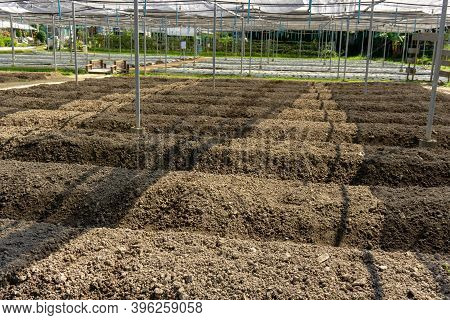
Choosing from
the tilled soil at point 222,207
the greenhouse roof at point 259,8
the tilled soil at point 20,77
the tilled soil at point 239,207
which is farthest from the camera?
the tilled soil at point 20,77

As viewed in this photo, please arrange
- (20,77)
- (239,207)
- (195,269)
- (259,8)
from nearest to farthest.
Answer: (195,269) → (239,207) → (259,8) → (20,77)

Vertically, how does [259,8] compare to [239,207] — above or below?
above

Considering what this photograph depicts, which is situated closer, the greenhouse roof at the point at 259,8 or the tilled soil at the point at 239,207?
the tilled soil at the point at 239,207

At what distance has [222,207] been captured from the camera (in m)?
4.72

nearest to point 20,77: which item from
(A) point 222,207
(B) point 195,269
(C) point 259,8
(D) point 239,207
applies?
(C) point 259,8

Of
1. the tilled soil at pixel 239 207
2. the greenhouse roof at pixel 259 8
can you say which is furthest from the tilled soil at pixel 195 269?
the greenhouse roof at pixel 259 8

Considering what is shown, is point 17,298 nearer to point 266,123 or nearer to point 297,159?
point 297,159

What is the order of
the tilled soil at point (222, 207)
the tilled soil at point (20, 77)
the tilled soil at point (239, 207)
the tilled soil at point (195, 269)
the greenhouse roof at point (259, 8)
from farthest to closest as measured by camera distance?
the tilled soil at point (20, 77) < the greenhouse roof at point (259, 8) < the tilled soil at point (239, 207) < the tilled soil at point (222, 207) < the tilled soil at point (195, 269)

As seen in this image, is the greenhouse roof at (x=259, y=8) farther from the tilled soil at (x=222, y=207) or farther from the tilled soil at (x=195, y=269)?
the tilled soil at (x=195, y=269)

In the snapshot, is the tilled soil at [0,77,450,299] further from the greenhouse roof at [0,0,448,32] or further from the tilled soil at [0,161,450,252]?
the greenhouse roof at [0,0,448,32]

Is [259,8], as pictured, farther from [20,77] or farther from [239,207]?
[239,207]

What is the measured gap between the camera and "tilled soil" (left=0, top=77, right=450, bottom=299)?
3211 mm

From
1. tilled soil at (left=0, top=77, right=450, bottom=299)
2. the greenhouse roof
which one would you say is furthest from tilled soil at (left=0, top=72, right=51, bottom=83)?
tilled soil at (left=0, top=77, right=450, bottom=299)

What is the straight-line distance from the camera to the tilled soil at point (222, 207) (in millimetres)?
3211
